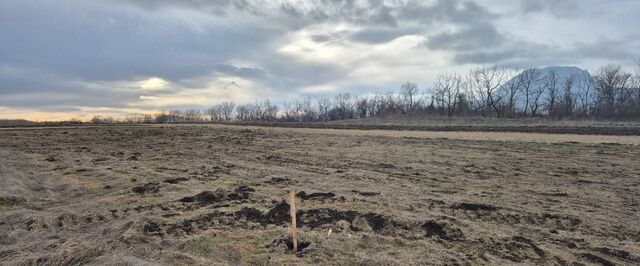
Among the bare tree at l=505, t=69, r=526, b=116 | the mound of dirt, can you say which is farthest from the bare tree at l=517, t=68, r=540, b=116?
the mound of dirt

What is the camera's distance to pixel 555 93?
7706 cm

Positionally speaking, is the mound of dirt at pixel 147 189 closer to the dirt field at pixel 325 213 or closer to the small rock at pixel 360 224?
the dirt field at pixel 325 213

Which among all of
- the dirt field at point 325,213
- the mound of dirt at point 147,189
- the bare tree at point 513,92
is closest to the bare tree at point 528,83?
the bare tree at point 513,92

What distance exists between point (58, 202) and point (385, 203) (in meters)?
6.33

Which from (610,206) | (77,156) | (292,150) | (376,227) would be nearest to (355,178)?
(376,227)

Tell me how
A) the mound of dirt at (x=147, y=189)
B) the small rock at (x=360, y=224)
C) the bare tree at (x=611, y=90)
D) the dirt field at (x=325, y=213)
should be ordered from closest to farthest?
1. the dirt field at (x=325, y=213)
2. the small rock at (x=360, y=224)
3. the mound of dirt at (x=147, y=189)
4. the bare tree at (x=611, y=90)

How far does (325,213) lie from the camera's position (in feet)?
24.2

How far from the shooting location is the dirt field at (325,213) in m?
5.59

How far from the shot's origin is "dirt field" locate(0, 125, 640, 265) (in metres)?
5.59

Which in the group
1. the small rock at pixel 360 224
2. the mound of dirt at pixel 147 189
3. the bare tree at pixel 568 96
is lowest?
the small rock at pixel 360 224

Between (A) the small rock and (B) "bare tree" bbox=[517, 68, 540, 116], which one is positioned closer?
(A) the small rock

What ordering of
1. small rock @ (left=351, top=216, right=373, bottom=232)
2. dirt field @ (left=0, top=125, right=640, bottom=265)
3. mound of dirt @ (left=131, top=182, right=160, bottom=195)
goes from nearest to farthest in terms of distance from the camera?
dirt field @ (left=0, top=125, right=640, bottom=265)
small rock @ (left=351, top=216, right=373, bottom=232)
mound of dirt @ (left=131, top=182, right=160, bottom=195)

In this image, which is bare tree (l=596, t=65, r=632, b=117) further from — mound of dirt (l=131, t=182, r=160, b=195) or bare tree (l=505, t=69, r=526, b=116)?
mound of dirt (l=131, t=182, r=160, b=195)

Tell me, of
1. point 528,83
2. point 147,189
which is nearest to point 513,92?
point 528,83
